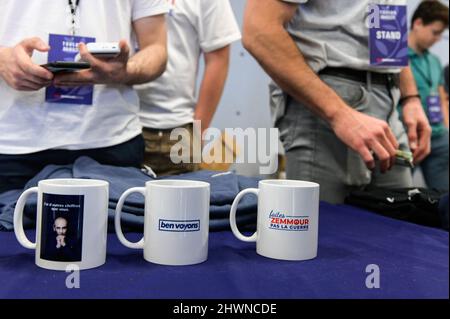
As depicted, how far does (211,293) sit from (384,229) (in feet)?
1.25

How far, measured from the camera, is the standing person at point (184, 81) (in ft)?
4.05

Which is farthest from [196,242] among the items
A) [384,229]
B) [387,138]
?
[387,138]

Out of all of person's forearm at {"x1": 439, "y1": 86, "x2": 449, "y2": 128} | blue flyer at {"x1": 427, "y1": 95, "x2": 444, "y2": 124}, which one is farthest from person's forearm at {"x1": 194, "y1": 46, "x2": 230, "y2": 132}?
person's forearm at {"x1": 439, "y1": 86, "x2": 449, "y2": 128}

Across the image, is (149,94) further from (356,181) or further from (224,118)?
(356,181)

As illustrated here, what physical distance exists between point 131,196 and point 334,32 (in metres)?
0.54

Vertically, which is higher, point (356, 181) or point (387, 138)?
point (387, 138)

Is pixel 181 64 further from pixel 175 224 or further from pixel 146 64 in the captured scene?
pixel 175 224

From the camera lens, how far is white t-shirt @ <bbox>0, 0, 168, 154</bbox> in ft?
2.49

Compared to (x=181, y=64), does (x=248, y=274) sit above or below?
below

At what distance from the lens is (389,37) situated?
2.91 ft

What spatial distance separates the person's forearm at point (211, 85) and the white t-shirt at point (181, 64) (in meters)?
0.03

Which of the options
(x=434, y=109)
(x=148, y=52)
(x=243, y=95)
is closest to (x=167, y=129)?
(x=243, y=95)

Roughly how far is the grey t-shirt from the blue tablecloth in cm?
42
